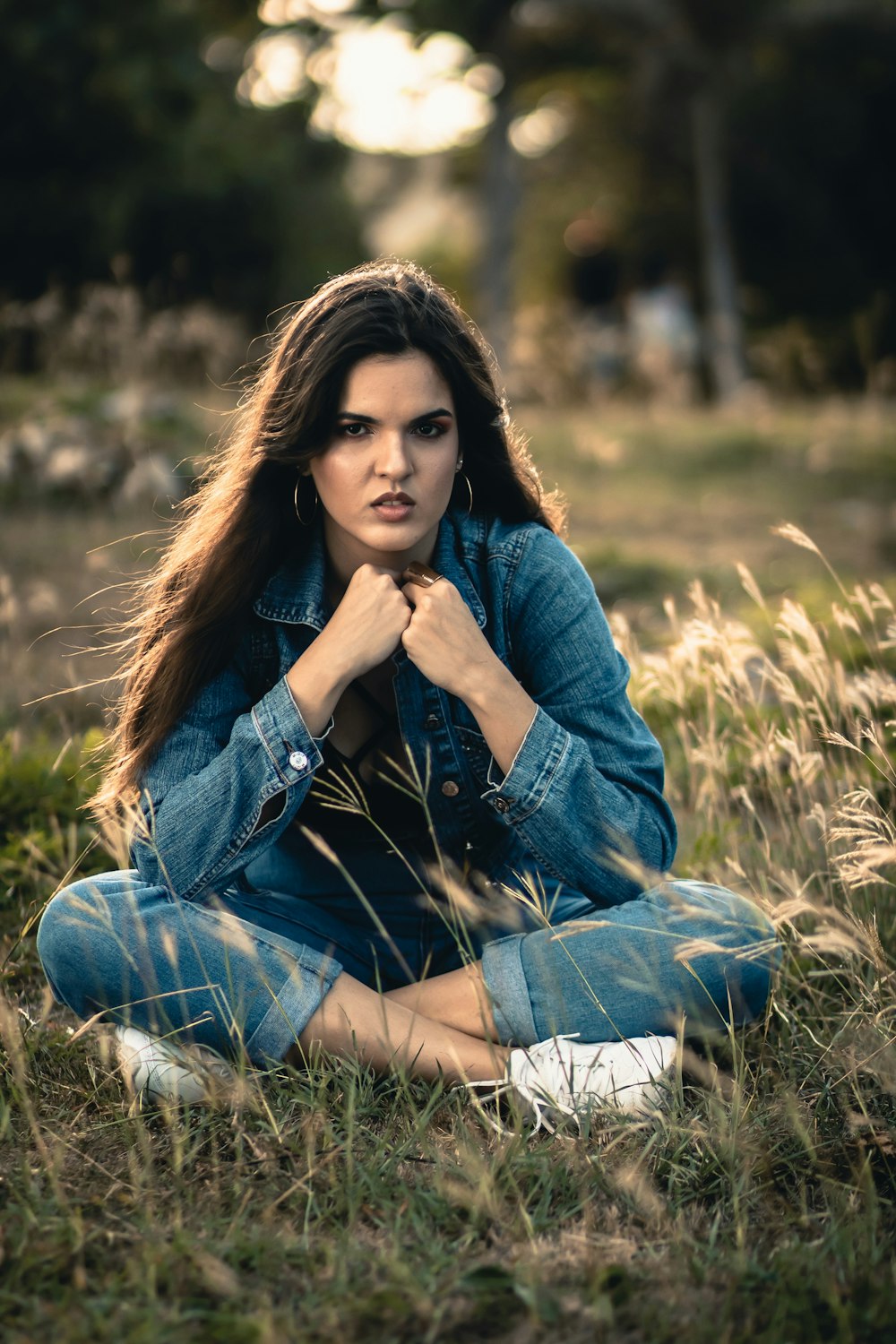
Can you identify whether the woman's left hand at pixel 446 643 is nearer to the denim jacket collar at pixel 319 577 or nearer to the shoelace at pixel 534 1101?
the denim jacket collar at pixel 319 577

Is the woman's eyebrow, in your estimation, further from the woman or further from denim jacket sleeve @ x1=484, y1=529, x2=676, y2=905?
denim jacket sleeve @ x1=484, y1=529, x2=676, y2=905

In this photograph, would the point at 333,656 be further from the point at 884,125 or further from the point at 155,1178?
the point at 884,125

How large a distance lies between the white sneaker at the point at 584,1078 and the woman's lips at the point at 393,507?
98 centimetres

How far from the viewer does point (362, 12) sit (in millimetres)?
12977

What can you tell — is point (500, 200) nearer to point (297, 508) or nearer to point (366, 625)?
point (297, 508)

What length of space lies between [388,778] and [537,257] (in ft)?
57.8

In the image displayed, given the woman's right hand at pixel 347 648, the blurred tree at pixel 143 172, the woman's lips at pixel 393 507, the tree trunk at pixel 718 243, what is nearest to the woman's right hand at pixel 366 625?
the woman's right hand at pixel 347 648

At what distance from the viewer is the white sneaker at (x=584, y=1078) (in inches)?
83.0

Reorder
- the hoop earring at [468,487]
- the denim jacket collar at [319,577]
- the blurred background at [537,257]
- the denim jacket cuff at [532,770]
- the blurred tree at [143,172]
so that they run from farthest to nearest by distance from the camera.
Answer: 1. the blurred tree at [143,172]
2. the blurred background at [537,257]
3. the hoop earring at [468,487]
4. the denim jacket collar at [319,577]
5. the denim jacket cuff at [532,770]

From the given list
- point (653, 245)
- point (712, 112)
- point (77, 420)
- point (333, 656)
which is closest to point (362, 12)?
point (712, 112)

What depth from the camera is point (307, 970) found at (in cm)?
222

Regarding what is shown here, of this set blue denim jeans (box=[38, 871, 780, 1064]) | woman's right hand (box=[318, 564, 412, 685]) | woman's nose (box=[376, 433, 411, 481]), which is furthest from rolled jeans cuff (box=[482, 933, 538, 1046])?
woman's nose (box=[376, 433, 411, 481])

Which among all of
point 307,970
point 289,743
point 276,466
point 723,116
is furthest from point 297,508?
point 723,116

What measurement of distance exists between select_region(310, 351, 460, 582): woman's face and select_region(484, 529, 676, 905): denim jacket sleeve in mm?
282
